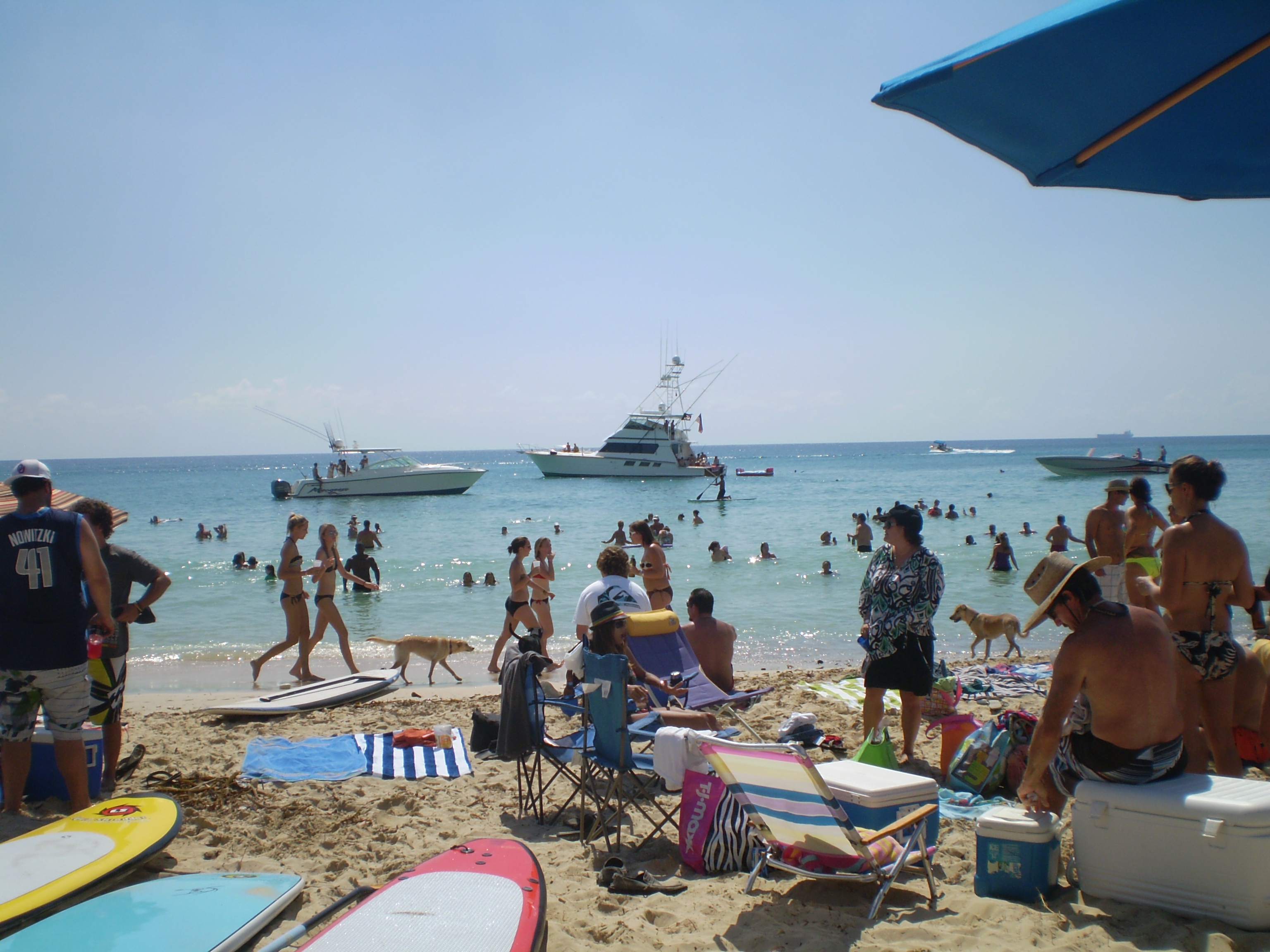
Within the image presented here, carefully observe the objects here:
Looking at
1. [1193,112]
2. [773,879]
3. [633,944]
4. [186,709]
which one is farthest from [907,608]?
[186,709]

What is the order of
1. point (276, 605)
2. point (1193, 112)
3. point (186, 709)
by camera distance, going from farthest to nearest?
point (276, 605) → point (186, 709) → point (1193, 112)

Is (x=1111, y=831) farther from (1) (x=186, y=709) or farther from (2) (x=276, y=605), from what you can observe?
(2) (x=276, y=605)

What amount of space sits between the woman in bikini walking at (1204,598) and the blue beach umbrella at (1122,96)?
1657 mm

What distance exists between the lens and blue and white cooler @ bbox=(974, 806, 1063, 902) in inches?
111

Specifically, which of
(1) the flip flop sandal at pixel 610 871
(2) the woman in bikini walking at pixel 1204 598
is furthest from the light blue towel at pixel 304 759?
(2) the woman in bikini walking at pixel 1204 598

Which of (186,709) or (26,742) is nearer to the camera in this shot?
(26,742)

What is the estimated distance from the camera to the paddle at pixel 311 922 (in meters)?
2.66

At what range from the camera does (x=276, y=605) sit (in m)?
13.2

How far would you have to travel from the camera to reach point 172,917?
281 centimetres

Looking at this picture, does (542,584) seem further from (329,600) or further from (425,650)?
(329,600)

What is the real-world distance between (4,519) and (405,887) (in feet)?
8.11

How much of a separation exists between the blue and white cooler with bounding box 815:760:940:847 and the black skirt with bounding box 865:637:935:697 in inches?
43.4

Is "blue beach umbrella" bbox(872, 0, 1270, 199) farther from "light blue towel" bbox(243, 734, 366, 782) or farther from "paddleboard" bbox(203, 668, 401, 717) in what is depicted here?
"paddleboard" bbox(203, 668, 401, 717)

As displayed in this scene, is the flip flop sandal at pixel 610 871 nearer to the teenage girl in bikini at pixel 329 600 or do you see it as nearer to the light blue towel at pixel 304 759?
the light blue towel at pixel 304 759
